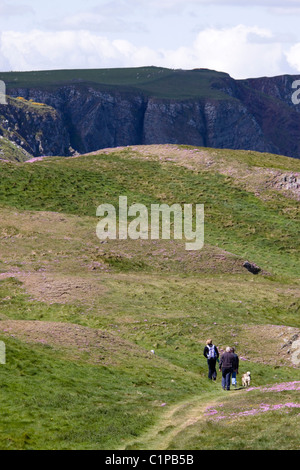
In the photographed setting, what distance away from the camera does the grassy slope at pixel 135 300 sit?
32.8 meters

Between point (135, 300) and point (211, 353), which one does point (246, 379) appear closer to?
point (211, 353)

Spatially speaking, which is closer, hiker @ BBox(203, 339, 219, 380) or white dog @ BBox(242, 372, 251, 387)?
white dog @ BBox(242, 372, 251, 387)

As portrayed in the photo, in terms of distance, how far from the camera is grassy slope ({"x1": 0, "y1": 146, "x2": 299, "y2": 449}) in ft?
107

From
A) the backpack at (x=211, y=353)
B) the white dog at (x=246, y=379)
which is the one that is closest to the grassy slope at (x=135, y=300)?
the backpack at (x=211, y=353)

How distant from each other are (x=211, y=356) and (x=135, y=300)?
745 inches

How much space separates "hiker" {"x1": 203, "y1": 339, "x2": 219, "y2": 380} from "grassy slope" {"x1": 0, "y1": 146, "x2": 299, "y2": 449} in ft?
4.65

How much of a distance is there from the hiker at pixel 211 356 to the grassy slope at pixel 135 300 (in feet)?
4.65

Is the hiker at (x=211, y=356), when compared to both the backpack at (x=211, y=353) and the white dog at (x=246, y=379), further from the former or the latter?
the white dog at (x=246, y=379)

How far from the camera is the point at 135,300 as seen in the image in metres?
61.5

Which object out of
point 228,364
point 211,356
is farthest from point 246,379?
point 228,364

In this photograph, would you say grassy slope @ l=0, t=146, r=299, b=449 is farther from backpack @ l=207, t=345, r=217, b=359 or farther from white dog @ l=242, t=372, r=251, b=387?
white dog @ l=242, t=372, r=251, b=387

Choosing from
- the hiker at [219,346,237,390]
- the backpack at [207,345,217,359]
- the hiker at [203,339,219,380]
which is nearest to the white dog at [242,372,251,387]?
the hiker at [219,346,237,390]

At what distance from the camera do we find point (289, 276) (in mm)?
79000

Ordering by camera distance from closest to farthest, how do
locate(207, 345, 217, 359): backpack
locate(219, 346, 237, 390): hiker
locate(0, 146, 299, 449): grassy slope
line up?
locate(0, 146, 299, 449): grassy slope → locate(219, 346, 237, 390): hiker → locate(207, 345, 217, 359): backpack
